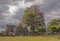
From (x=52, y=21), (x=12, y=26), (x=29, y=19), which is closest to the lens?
(x=29, y=19)

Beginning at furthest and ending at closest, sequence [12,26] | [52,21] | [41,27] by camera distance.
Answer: [12,26]
[52,21]
[41,27]

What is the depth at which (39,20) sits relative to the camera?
72188 millimetres

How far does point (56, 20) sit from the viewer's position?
92.9m

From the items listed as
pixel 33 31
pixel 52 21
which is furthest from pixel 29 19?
pixel 52 21

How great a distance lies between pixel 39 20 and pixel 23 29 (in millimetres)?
23533

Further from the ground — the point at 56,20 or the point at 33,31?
the point at 56,20

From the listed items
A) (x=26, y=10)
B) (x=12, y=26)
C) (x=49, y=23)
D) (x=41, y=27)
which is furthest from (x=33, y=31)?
(x=12, y=26)

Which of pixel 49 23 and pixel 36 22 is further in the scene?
pixel 49 23

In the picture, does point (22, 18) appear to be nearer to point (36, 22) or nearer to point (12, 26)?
point (36, 22)

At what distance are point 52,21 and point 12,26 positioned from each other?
3644cm

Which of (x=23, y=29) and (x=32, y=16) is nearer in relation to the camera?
(x=32, y=16)

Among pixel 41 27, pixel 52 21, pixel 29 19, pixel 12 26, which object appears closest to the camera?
pixel 29 19

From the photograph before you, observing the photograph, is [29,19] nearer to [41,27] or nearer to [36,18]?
[36,18]

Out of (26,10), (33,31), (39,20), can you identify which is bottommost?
(33,31)
